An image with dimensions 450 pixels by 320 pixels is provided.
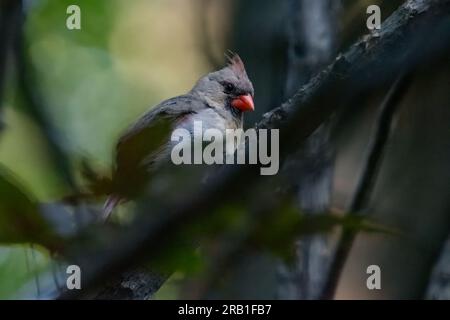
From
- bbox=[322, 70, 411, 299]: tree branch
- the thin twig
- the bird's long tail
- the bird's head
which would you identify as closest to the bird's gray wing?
the bird's long tail

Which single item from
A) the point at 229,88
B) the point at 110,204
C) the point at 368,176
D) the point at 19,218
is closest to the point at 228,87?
the point at 229,88

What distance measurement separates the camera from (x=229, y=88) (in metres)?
2.36

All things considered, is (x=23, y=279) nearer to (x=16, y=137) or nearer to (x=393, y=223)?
(x=16, y=137)

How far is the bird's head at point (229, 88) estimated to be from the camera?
7.45ft

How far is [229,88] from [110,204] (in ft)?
4.96

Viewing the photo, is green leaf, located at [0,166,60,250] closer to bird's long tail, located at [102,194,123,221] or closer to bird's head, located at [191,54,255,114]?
bird's long tail, located at [102,194,123,221]

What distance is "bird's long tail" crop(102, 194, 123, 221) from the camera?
80cm

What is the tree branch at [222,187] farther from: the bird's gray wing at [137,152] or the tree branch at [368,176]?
the tree branch at [368,176]

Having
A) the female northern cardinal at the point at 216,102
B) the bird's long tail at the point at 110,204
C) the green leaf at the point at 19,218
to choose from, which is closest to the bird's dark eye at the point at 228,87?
the female northern cardinal at the point at 216,102

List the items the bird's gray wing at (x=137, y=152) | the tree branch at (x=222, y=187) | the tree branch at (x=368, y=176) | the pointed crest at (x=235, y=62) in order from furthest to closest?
the pointed crest at (x=235, y=62) < the tree branch at (x=368, y=176) < the bird's gray wing at (x=137, y=152) < the tree branch at (x=222, y=187)

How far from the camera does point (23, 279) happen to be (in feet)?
4.50

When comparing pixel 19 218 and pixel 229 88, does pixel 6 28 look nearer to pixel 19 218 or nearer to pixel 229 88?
pixel 19 218

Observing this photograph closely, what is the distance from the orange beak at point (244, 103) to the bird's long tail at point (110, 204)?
146 centimetres
